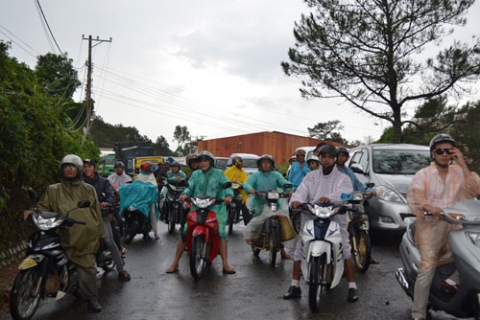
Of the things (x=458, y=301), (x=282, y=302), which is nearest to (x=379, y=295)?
(x=282, y=302)

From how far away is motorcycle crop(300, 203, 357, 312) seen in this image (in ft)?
17.3

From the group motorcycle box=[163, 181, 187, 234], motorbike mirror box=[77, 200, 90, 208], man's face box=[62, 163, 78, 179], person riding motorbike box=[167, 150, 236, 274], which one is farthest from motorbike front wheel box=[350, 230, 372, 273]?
motorcycle box=[163, 181, 187, 234]

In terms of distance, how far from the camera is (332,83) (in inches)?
848

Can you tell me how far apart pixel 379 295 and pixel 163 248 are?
462 cm

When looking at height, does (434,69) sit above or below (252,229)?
above

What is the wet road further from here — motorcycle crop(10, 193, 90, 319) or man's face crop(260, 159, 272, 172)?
man's face crop(260, 159, 272, 172)

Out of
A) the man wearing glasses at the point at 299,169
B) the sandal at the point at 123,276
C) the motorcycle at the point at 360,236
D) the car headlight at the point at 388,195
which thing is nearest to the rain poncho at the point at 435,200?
the motorcycle at the point at 360,236

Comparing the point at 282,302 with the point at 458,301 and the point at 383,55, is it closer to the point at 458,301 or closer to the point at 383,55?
the point at 458,301

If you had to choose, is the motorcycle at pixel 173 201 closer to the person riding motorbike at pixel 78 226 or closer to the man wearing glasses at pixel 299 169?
the man wearing glasses at pixel 299 169

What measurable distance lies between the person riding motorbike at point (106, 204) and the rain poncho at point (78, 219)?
36.6 inches

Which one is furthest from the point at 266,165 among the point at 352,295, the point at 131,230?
the point at 131,230

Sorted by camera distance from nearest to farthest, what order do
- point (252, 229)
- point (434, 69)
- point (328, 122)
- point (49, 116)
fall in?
point (252, 229), point (49, 116), point (434, 69), point (328, 122)

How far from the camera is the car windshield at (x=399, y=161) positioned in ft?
32.3

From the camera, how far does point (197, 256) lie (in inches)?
275
